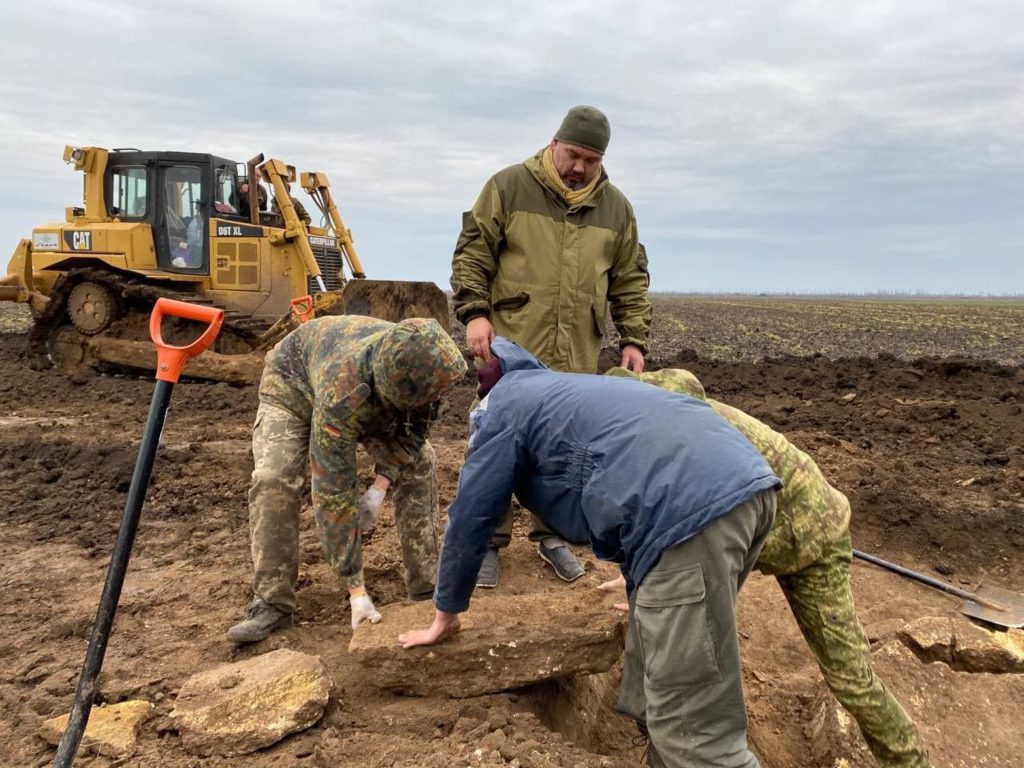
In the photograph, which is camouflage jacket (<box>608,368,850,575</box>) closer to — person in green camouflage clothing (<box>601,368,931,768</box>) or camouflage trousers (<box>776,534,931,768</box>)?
person in green camouflage clothing (<box>601,368,931,768</box>)

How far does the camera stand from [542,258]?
150 inches

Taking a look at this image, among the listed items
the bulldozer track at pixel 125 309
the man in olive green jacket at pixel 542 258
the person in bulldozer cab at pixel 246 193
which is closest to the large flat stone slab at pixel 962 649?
the man in olive green jacket at pixel 542 258

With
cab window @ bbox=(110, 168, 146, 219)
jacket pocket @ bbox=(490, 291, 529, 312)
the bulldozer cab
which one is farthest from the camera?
cab window @ bbox=(110, 168, 146, 219)

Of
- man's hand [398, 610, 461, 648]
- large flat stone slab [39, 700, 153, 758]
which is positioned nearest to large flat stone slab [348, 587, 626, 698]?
man's hand [398, 610, 461, 648]

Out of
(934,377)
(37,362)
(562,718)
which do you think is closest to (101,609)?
(562,718)

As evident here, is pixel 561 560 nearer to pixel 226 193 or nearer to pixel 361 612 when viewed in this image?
pixel 361 612

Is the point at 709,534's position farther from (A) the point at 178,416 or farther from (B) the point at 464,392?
(B) the point at 464,392

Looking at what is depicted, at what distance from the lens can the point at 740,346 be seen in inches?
757

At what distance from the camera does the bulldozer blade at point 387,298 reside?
959 centimetres

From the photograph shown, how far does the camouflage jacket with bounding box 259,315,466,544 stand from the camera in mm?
2896

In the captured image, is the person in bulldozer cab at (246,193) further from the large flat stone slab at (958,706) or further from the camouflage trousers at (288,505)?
the large flat stone slab at (958,706)

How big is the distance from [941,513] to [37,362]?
10959 mm

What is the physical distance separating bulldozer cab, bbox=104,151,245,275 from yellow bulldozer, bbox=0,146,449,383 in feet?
0.04

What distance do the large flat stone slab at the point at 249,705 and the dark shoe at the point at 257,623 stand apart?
44 centimetres
